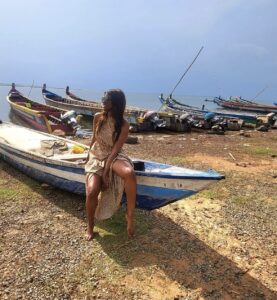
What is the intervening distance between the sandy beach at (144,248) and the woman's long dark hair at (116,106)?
178 cm

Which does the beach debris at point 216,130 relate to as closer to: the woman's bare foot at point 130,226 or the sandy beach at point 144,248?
the sandy beach at point 144,248

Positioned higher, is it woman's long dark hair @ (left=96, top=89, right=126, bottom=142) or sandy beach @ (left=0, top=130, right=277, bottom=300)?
woman's long dark hair @ (left=96, top=89, right=126, bottom=142)

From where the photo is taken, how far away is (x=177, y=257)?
5332mm

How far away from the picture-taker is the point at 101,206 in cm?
581

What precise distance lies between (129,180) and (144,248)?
1125 millimetres

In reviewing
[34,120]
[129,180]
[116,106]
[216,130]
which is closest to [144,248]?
[129,180]

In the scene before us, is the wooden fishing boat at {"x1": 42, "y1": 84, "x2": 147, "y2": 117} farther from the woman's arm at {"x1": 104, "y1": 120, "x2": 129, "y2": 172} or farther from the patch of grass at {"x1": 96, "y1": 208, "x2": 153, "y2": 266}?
the woman's arm at {"x1": 104, "y1": 120, "x2": 129, "y2": 172}

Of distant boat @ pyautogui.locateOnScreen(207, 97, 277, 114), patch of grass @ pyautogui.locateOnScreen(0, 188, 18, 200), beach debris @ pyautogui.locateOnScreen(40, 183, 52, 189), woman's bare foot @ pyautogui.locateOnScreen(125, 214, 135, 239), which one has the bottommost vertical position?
Answer: distant boat @ pyautogui.locateOnScreen(207, 97, 277, 114)

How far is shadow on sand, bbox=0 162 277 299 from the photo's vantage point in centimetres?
467

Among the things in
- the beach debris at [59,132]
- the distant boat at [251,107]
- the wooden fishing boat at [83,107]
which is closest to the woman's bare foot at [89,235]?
the beach debris at [59,132]

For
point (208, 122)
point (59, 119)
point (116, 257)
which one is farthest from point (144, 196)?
Result: point (208, 122)

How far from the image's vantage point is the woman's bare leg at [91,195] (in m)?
5.62

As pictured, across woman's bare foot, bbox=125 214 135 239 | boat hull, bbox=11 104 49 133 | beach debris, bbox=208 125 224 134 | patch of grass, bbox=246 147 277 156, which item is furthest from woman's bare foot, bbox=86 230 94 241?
beach debris, bbox=208 125 224 134

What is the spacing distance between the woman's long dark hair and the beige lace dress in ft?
0.34
